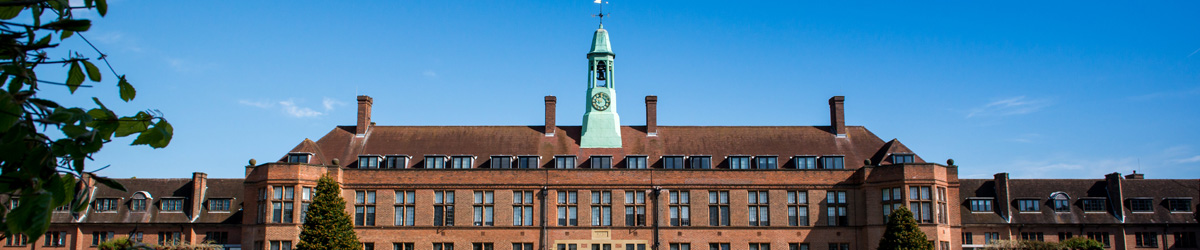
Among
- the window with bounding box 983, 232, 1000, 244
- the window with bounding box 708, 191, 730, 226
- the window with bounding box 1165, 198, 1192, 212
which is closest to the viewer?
the window with bounding box 708, 191, 730, 226

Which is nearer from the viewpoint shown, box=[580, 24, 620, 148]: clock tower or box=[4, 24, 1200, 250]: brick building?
box=[4, 24, 1200, 250]: brick building

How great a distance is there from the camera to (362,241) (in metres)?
42.2

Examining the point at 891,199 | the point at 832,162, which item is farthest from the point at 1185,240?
the point at 832,162

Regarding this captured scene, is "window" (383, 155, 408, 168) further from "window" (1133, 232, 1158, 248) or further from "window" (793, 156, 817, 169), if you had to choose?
"window" (1133, 232, 1158, 248)

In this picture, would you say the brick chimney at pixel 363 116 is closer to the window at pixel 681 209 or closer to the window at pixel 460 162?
the window at pixel 460 162

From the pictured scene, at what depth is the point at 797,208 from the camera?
43062 mm

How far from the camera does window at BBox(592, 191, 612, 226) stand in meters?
42.9

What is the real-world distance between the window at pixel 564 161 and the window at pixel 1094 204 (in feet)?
75.2

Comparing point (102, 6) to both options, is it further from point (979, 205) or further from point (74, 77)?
point (979, 205)

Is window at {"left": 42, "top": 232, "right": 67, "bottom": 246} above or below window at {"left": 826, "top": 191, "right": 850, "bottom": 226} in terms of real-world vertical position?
below

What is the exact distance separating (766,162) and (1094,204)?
1500 centimetres

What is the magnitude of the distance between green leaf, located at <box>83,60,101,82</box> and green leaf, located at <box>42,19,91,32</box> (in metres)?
0.27

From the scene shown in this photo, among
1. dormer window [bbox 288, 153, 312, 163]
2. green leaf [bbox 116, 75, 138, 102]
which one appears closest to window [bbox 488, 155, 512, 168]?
dormer window [bbox 288, 153, 312, 163]

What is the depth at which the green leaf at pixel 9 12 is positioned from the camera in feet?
13.0
